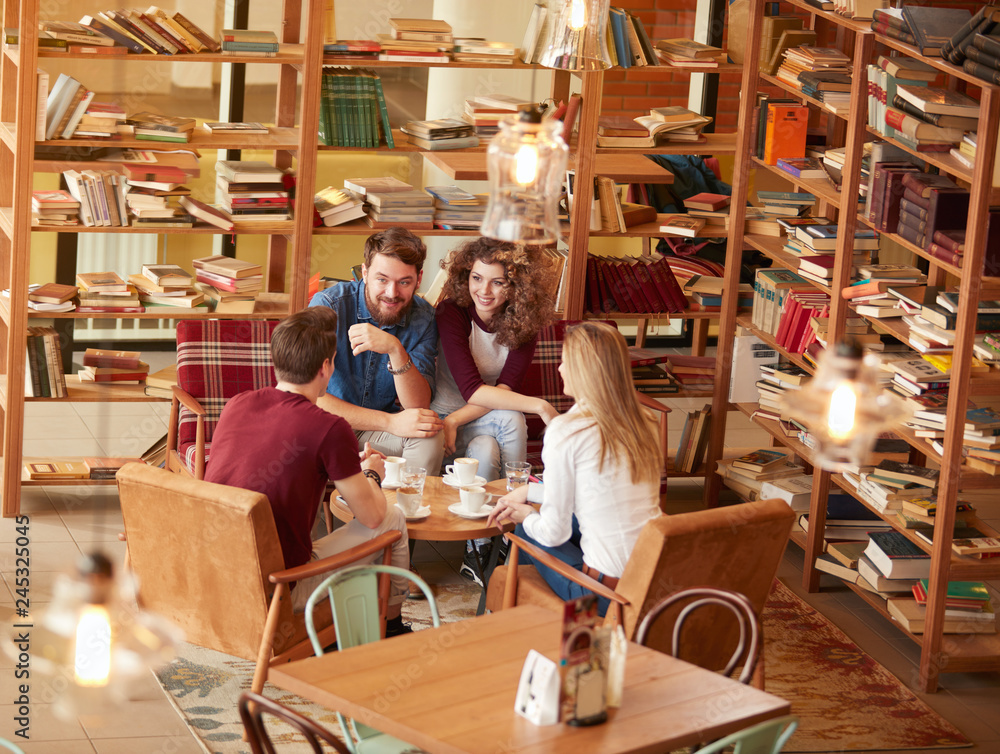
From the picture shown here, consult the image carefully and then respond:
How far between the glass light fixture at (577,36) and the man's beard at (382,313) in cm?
124

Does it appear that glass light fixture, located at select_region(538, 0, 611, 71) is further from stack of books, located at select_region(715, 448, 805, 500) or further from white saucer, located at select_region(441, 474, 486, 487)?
stack of books, located at select_region(715, 448, 805, 500)

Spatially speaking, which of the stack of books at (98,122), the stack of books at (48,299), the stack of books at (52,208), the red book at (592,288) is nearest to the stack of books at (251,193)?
the stack of books at (98,122)

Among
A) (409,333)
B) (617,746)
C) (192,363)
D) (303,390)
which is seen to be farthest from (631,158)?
(617,746)

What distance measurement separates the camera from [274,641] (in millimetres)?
3627

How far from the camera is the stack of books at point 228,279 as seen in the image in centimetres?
555

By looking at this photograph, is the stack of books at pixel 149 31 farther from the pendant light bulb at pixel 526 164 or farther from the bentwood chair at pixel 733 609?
the bentwood chair at pixel 733 609

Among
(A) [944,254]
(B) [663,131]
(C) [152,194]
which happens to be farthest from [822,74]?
(C) [152,194]

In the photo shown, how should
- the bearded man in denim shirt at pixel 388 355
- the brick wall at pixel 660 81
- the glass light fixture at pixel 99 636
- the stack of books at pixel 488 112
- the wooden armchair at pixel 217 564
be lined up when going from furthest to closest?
1. the brick wall at pixel 660 81
2. the stack of books at pixel 488 112
3. the bearded man in denim shirt at pixel 388 355
4. the wooden armchair at pixel 217 564
5. the glass light fixture at pixel 99 636

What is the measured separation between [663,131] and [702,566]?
2.83 metres

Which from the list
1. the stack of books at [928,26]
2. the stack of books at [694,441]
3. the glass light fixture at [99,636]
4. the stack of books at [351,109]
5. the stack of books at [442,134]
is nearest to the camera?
the glass light fixture at [99,636]

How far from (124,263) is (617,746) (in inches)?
209

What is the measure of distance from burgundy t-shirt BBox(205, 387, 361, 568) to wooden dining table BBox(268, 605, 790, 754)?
73cm

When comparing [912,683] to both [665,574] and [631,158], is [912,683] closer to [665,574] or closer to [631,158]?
[665,574]

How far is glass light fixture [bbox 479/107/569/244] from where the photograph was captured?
282cm
